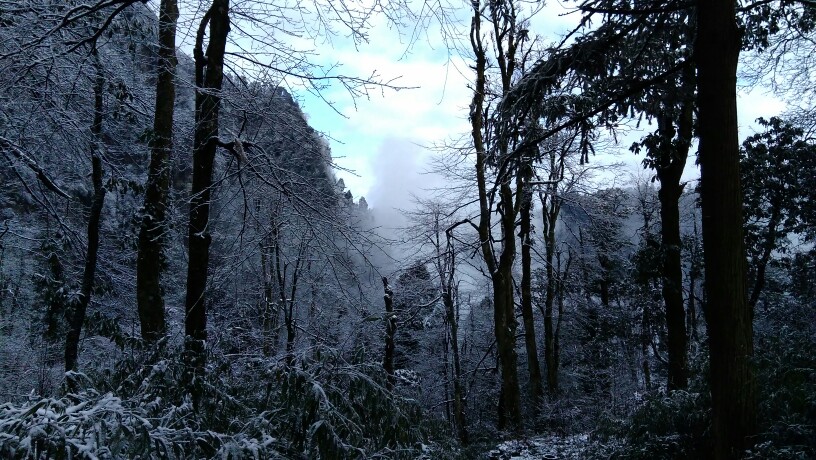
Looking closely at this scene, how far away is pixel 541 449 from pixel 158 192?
27.1 feet

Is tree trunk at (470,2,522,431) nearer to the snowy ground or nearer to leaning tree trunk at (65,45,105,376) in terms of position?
the snowy ground

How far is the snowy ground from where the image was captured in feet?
31.4

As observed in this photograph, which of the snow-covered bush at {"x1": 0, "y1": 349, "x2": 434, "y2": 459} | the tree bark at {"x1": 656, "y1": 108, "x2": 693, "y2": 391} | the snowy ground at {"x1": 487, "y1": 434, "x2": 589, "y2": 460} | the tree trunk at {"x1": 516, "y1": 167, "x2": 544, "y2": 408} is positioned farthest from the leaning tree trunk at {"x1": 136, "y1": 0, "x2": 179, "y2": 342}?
the tree trunk at {"x1": 516, "y1": 167, "x2": 544, "y2": 408}

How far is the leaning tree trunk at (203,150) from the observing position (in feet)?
18.3

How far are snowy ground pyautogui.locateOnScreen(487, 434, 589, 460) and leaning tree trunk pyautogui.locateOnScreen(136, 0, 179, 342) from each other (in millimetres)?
6570

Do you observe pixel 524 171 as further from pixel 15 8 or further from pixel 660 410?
pixel 15 8

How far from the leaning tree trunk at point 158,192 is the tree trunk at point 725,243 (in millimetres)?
5404

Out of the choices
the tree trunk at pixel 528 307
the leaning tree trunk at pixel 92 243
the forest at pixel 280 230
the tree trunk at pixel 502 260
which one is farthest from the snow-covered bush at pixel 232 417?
the tree trunk at pixel 528 307

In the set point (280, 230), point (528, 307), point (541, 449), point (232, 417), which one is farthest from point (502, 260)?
point (232, 417)

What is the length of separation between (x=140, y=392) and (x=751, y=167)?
1972 cm

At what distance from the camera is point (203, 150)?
5.89 meters

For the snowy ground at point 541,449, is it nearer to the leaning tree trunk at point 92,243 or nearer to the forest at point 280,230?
the forest at point 280,230

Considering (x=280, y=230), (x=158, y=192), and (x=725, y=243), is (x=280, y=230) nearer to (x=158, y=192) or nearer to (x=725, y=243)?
(x=158, y=192)

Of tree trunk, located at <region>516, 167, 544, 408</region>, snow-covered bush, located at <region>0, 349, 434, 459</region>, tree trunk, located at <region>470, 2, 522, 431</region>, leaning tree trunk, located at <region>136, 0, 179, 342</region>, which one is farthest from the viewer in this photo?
tree trunk, located at <region>516, 167, 544, 408</region>
